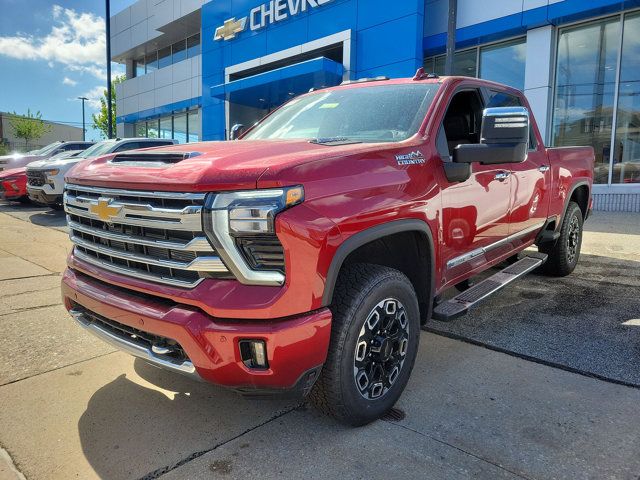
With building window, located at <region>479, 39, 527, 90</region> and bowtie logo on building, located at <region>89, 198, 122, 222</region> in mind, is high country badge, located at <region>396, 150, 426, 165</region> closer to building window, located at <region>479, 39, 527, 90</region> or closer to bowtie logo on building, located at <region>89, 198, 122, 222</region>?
bowtie logo on building, located at <region>89, 198, 122, 222</region>

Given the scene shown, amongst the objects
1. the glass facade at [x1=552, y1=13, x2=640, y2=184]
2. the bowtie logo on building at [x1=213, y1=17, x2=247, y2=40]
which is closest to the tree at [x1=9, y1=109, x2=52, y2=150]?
the bowtie logo on building at [x1=213, y1=17, x2=247, y2=40]

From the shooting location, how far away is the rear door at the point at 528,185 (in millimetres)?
4094

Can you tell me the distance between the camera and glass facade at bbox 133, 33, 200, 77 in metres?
25.7

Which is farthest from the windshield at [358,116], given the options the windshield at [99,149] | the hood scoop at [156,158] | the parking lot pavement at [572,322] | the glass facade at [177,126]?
the glass facade at [177,126]

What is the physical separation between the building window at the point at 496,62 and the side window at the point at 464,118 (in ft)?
31.6

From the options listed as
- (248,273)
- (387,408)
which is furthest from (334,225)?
(387,408)

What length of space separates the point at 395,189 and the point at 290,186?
71 centimetres

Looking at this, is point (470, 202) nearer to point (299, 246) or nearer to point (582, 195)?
point (299, 246)

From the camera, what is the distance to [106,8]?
18.8 meters

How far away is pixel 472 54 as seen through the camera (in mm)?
14086

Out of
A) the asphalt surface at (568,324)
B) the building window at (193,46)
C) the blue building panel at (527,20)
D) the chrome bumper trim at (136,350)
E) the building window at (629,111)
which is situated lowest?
the asphalt surface at (568,324)

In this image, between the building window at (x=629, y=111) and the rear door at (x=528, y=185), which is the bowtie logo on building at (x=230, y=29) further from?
the rear door at (x=528, y=185)

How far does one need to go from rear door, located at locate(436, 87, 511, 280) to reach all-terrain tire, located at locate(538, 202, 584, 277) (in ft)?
5.80

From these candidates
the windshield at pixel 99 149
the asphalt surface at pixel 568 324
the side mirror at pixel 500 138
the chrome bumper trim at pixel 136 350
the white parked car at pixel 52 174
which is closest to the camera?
the chrome bumper trim at pixel 136 350
